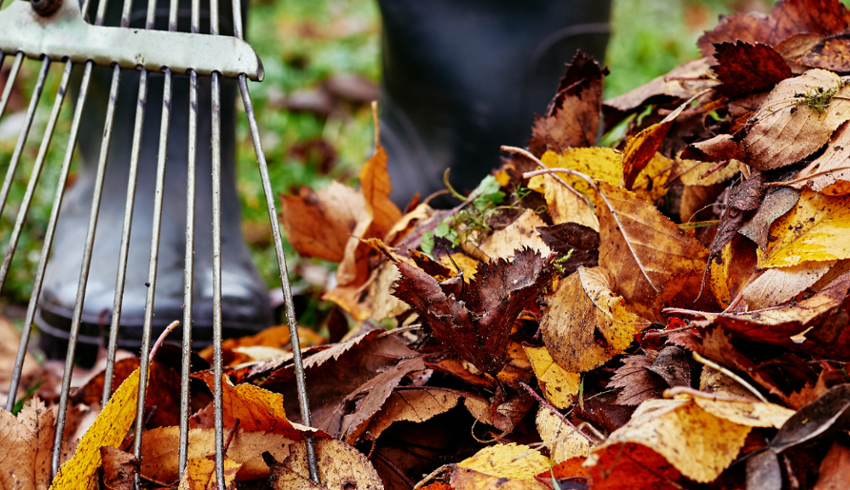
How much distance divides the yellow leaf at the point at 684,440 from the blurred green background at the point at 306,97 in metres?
1.00

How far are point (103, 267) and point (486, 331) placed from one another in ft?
3.01

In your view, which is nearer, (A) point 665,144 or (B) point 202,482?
(B) point 202,482

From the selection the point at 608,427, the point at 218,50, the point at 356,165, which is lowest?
the point at 356,165

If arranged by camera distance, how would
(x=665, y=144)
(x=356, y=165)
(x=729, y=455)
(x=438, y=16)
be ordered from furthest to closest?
1. (x=356, y=165)
2. (x=438, y=16)
3. (x=665, y=144)
4. (x=729, y=455)

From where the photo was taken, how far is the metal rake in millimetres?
726

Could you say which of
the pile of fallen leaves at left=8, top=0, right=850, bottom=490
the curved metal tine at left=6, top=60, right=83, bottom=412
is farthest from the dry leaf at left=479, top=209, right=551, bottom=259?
the curved metal tine at left=6, top=60, right=83, bottom=412

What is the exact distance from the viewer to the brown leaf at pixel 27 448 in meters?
0.69

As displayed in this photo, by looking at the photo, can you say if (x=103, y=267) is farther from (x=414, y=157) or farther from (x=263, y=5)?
(x=263, y=5)

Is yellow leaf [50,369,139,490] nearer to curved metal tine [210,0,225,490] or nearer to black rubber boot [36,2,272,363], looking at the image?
curved metal tine [210,0,225,490]

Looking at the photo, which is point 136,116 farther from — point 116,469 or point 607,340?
point 607,340

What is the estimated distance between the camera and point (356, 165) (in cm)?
229

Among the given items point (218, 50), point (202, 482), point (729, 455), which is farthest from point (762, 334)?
point (218, 50)

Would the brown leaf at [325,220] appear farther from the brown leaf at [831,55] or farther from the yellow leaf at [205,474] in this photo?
the brown leaf at [831,55]

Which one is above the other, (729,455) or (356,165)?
(729,455)
